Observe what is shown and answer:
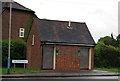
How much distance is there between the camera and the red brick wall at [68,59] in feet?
94.8

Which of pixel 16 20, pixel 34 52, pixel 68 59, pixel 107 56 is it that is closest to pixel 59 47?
pixel 68 59

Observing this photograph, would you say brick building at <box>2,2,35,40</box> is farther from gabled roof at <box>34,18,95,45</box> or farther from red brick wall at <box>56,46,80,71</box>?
red brick wall at <box>56,46,80,71</box>

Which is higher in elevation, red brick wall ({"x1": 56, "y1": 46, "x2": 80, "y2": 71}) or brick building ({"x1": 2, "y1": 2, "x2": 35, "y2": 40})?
brick building ({"x1": 2, "y1": 2, "x2": 35, "y2": 40})

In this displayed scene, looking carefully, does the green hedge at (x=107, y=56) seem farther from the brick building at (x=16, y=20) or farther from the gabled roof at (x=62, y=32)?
the brick building at (x=16, y=20)

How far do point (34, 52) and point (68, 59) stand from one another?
13.4ft

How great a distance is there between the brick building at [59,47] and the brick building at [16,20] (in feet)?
22.9

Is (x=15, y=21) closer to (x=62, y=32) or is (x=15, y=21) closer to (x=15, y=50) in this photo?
(x=15, y=50)

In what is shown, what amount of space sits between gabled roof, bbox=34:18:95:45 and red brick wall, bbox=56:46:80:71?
0.79m

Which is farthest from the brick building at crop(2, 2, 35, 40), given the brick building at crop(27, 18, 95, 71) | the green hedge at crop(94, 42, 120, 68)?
the green hedge at crop(94, 42, 120, 68)

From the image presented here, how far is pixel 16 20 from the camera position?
38812 mm

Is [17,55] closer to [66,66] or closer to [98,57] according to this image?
[66,66]

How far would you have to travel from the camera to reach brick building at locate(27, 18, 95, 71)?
94.3 ft

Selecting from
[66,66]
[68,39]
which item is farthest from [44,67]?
[68,39]

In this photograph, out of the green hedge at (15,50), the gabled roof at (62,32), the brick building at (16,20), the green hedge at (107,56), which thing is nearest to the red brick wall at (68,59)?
the gabled roof at (62,32)
